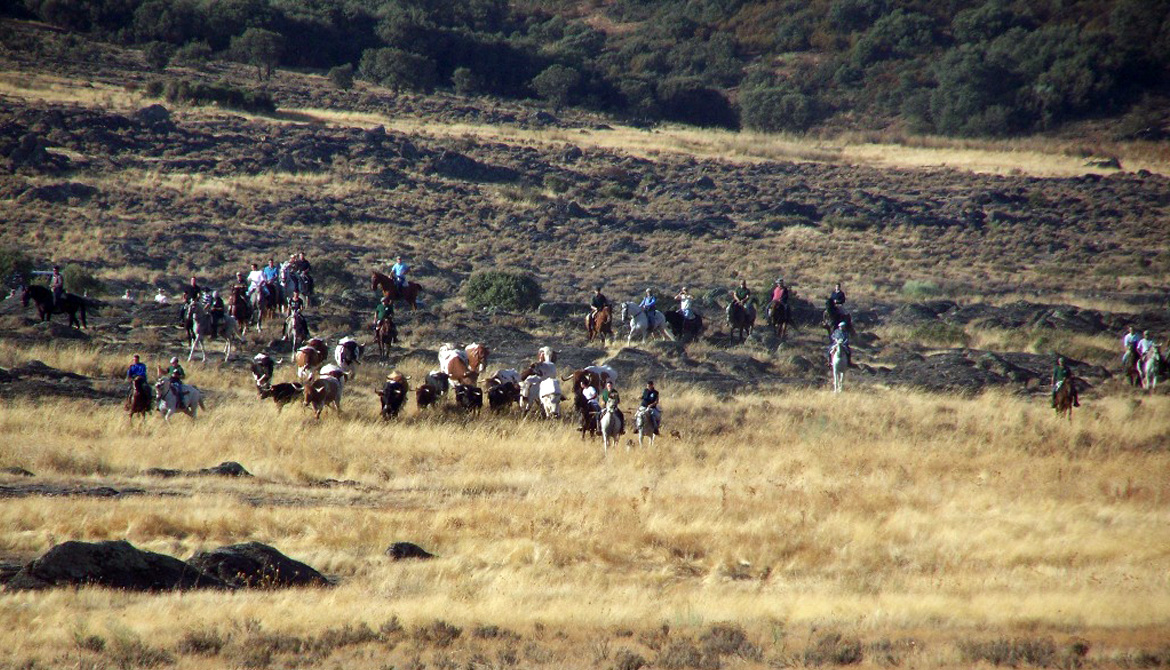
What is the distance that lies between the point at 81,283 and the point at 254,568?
26760 mm

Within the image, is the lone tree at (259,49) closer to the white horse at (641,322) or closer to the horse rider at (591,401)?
the white horse at (641,322)

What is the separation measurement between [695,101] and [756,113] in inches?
196

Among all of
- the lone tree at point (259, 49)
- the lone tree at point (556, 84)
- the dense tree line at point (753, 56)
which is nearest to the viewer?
the lone tree at point (259, 49)

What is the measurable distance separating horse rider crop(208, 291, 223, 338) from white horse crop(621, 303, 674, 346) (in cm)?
1104

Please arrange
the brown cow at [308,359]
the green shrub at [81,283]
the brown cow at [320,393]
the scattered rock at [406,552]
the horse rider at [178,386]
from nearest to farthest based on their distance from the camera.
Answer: the scattered rock at [406,552] < the horse rider at [178,386] < the brown cow at [320,393] < the brown cow at [308,359] < the green shrub at [81,283]

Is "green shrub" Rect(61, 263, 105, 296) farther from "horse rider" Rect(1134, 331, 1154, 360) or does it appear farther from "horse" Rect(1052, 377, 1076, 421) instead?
"horse rider" Rect(1134, 331, 1154, 360)

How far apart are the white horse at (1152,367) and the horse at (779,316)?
31.9ft

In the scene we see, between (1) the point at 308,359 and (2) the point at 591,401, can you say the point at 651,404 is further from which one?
(1) the point at 308,359

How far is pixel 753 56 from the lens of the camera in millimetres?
97938

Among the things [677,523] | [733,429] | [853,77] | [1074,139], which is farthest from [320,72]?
[677,523]

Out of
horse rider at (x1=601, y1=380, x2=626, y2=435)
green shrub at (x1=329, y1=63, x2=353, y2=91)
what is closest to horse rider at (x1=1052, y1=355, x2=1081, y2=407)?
horse rider at (x1=601, y1=380, x2=626, y2=435)

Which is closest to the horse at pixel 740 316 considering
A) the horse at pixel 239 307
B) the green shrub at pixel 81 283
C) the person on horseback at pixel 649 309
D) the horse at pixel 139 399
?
the person on horseback at pixel 649 309

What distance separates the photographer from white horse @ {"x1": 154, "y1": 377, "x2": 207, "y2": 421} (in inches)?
770

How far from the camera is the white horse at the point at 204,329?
25844 mm
